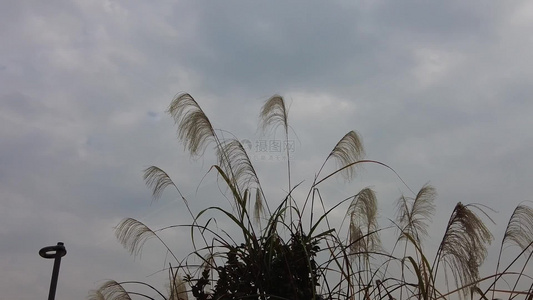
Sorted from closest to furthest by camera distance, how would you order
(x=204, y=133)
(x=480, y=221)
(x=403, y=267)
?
(x=480, y=221), (x=403, y=267), (x=204, y=133)

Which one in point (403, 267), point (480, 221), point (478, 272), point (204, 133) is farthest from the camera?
point (204, 133)

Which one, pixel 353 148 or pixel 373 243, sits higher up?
pixel 353 148

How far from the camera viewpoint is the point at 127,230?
3.58 metres

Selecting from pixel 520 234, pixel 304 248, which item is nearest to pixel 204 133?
pixel 304 248

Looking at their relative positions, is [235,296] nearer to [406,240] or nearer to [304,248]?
[304,248]

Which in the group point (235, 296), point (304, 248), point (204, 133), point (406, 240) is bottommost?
point (235, 296)

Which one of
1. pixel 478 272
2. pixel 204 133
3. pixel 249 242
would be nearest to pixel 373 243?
pixel 478 272

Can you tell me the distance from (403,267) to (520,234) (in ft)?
2.05

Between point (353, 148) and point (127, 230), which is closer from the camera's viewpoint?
point (353, 148)

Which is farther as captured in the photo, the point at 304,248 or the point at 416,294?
the point at 416,294

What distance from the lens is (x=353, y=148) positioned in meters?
3.33

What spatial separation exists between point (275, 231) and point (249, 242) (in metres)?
0.14

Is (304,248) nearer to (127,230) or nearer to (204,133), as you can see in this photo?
(204,133)

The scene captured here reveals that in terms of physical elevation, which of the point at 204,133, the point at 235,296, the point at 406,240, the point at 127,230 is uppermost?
the point at 204,133
